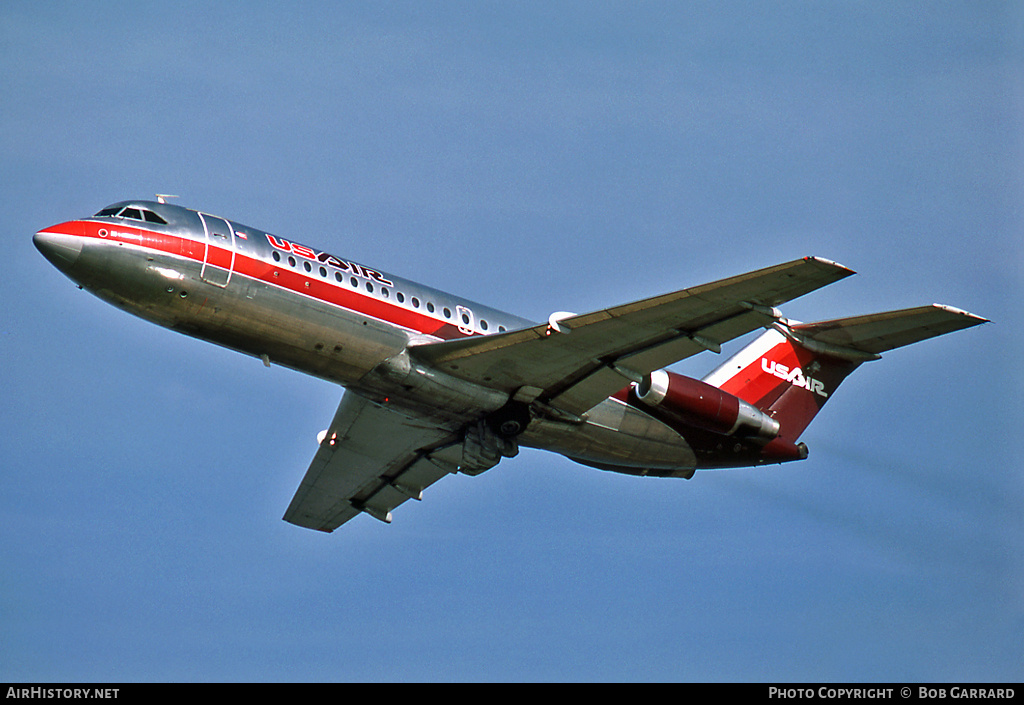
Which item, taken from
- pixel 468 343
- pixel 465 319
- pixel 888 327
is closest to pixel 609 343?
pixel 468 343

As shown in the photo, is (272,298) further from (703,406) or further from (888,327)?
(888,327)

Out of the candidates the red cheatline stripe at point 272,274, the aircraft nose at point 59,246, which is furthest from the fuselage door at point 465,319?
the aircraft nose at point 59,246

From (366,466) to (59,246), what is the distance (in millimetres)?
12629

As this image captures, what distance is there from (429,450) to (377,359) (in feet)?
20.5

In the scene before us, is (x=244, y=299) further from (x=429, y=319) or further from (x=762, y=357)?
Result: (x=762, y=357)

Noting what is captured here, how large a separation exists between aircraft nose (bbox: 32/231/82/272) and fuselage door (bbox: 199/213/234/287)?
3.00 meters

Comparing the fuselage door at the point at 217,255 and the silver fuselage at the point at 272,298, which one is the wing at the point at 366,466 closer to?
the silver fuselage at the point at 272,298

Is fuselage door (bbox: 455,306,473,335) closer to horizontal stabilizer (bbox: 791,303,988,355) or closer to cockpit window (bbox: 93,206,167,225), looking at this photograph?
cockpit window (bbox: 93,206,167,225)

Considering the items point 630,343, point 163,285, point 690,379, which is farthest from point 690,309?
point 163,285

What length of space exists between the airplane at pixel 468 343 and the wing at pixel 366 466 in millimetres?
88

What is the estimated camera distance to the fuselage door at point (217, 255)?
31.4 meters

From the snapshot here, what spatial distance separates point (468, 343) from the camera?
32688 millimetres

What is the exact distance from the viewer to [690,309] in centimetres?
3095

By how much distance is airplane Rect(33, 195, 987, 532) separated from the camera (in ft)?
102
